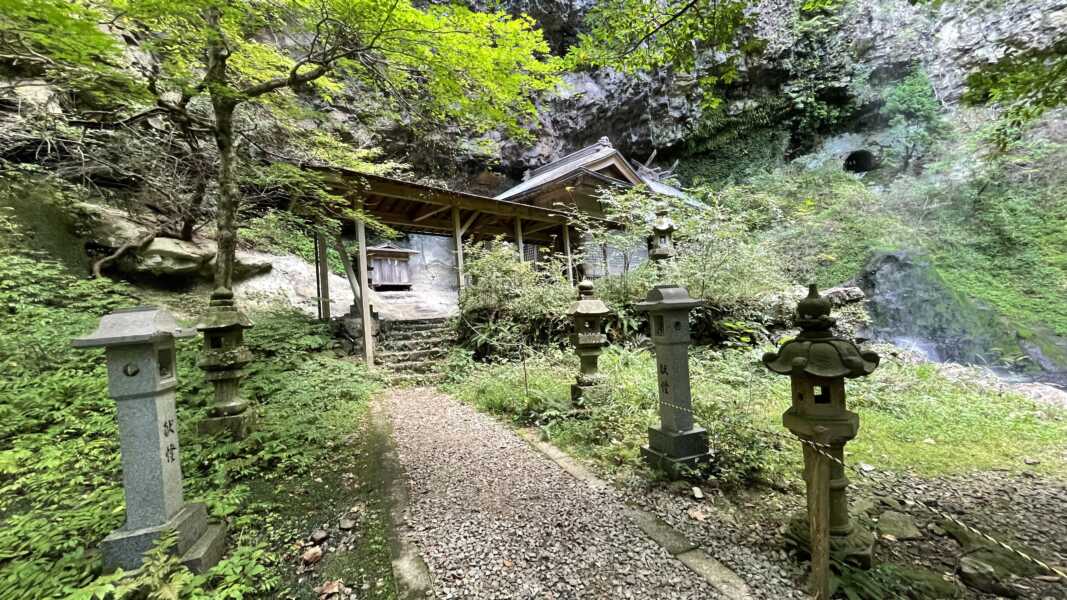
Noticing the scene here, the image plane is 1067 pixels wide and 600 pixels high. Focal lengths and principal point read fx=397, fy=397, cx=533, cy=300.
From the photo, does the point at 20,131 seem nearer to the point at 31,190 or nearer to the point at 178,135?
the point at 31,190

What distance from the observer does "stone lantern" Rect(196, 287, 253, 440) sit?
13.6 ft

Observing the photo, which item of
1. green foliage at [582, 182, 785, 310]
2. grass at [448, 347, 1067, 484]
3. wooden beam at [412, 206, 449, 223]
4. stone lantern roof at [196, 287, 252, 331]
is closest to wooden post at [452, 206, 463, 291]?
wooden beam at [412, 206, 449, 223]

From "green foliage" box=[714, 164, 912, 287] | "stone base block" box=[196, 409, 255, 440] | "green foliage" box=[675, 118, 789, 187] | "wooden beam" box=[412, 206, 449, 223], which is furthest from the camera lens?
"green foliage" box=[675, 118, 789, 187]

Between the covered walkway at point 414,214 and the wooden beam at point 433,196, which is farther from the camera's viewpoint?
the covered walkway at point 414,214

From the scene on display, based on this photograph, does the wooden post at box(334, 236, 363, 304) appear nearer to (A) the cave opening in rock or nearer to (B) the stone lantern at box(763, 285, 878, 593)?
(B) the stone lantern at box(763, 285, 878, 593)

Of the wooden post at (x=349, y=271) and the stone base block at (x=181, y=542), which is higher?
the wooden post at (x=349, y=271)

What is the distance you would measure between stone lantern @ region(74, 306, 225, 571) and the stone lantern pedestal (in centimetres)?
306

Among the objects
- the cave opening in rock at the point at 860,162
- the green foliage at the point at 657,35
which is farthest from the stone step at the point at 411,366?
the cave opening in rock at the point at 860,162

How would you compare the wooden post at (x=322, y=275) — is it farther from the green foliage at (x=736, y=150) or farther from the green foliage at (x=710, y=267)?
the green foliage at (x=736, y=150)

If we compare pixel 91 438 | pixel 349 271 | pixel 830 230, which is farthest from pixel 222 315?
pixel 830 230

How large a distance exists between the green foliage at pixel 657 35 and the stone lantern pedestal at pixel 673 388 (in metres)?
2.04

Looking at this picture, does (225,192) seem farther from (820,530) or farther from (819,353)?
(820,530)

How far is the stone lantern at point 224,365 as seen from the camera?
4145mm

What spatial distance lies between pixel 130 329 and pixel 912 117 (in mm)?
23019
